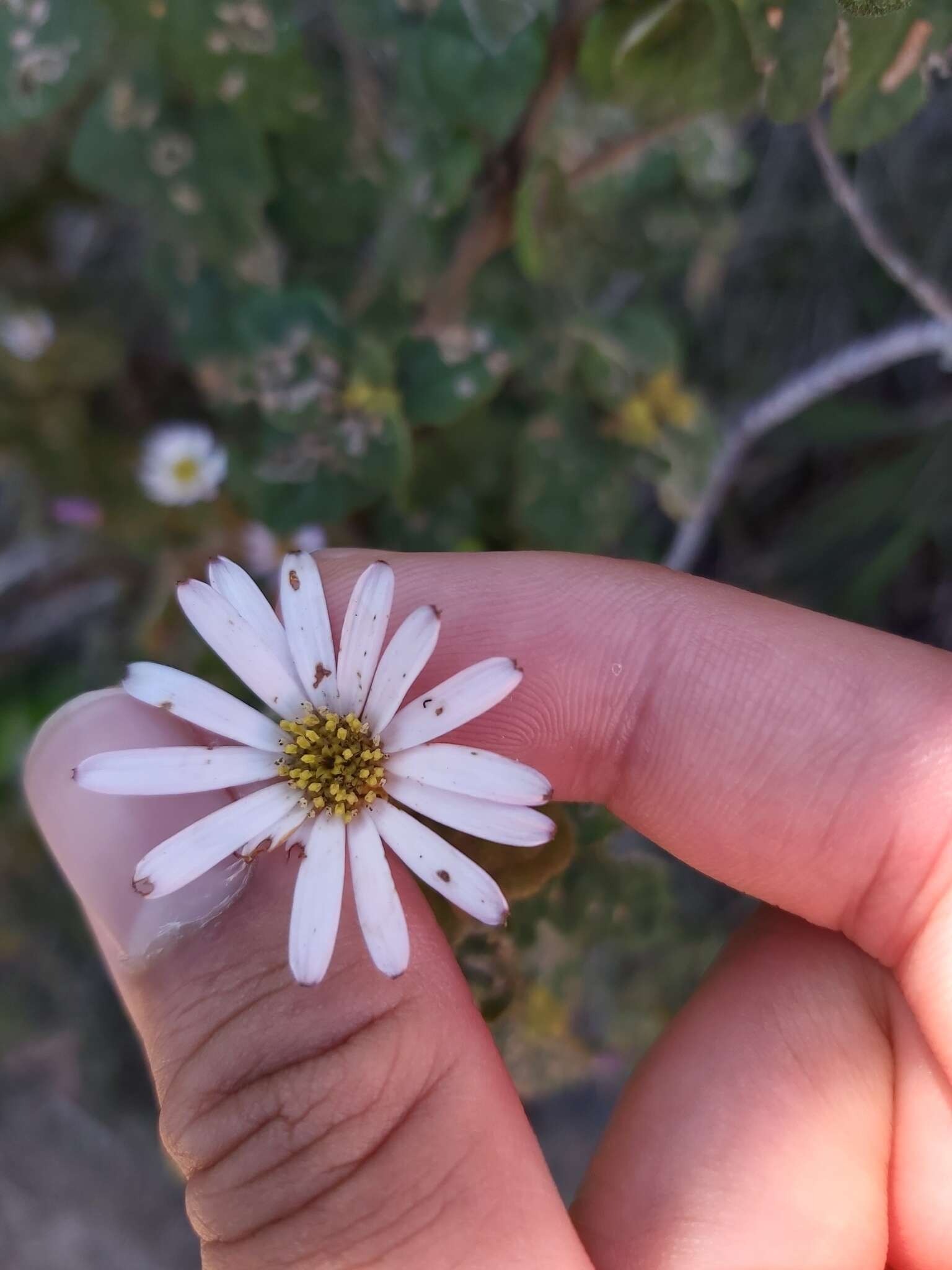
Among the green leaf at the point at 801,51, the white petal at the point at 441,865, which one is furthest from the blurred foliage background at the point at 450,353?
the white petal at the point at 441,865

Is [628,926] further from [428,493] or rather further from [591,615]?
[428,493]

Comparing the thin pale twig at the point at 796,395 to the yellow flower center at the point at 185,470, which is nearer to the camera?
the thin pale twig at the point at 796,395

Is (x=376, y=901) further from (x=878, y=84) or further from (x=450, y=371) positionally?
(x=878, y=84)

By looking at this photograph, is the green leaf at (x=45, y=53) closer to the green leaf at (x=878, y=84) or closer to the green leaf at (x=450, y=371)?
the green leaf at (x=450, y=371)

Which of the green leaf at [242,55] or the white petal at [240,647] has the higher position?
the green leaf at [242,55]

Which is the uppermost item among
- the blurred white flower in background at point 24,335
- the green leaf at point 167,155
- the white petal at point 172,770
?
the green leaf at point 167,155

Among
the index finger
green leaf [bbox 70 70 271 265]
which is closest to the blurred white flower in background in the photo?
green leaf [bbox 70 70 271 265]

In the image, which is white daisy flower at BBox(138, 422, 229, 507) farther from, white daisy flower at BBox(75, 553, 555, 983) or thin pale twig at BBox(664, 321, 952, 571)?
thin pale twig at BBox(664, 321, 952, 571)

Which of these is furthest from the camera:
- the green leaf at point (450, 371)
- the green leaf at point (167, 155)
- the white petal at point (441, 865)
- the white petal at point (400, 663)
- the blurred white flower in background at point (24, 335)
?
the blurred white flower in background at point (24, 335)
